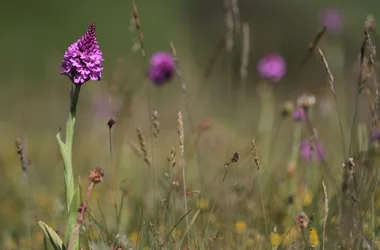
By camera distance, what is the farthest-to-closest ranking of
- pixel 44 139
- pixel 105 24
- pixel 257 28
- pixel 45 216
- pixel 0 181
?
pixel 105 24
pixel 257 28
pixel 44 139
pixel 0 181
pixel 45 216

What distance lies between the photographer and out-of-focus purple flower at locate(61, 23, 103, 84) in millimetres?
1743

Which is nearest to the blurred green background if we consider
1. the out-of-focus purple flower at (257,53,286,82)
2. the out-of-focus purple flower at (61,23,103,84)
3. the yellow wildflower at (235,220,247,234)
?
the out-of-focus purple flower at (257,53,286,82)

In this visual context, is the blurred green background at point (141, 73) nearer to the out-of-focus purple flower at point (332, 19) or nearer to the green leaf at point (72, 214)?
the out-of-focus purple flower at point (332, 19)

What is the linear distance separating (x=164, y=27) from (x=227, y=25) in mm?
10582

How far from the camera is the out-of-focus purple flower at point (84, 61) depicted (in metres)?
1.74

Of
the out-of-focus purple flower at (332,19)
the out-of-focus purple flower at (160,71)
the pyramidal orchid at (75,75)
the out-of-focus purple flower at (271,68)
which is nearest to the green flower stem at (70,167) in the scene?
the pyramidal orchid at (75,75)

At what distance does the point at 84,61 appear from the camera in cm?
175

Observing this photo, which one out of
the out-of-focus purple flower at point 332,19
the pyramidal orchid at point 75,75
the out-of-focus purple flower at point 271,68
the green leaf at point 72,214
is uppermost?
the out-of-focus purple flower at point 332,19

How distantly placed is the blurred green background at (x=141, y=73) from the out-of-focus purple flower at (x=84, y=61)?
41.3 inches

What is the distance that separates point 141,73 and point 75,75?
2441mm

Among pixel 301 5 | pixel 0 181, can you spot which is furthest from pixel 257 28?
pixel 0 181

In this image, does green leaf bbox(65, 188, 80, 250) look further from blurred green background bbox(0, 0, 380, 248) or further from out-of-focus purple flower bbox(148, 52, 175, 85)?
out-of-focus purple flower bbox(148, 52, 175, 85)

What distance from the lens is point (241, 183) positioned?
2.61 m

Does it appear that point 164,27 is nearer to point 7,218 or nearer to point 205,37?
point 205,37
